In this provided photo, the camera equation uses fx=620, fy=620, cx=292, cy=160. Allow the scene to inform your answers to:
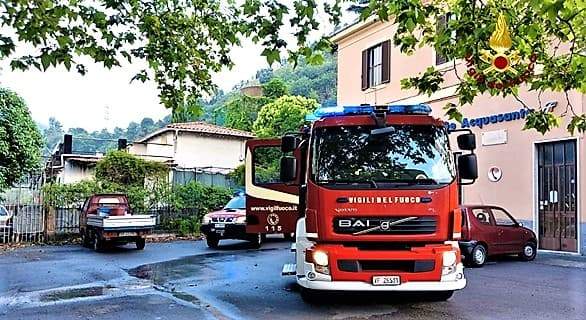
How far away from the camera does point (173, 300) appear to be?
9820 mm

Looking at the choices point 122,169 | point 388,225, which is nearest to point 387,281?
point 388,225

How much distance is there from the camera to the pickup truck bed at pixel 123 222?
18117 millimetres

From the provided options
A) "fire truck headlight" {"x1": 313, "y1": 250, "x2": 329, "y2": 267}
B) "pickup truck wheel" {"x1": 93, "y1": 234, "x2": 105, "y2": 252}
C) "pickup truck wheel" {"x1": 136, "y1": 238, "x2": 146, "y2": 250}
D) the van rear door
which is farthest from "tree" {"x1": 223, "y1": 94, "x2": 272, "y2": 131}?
"fire truck headlight" {"x1": 313, "y1": 250, "x2": 329, "y2": 267}

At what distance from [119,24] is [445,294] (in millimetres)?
6192

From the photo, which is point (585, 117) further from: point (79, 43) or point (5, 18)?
point (5, 18)

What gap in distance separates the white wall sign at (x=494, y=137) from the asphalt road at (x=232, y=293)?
156 inches

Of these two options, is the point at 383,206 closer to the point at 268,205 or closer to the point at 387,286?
the point at 387,286

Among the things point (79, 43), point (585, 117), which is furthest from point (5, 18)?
point (585, 117)

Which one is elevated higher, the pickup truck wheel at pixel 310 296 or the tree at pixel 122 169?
the tree at pixel 122 169

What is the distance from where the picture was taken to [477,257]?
45.4 feet

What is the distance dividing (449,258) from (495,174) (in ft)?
34.9

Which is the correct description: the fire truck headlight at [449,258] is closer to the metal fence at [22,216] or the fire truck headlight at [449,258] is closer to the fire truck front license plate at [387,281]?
the fire truck front license plate at [387,281]

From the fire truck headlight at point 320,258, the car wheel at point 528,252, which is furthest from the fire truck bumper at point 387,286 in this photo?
the car wheel at point 528,252

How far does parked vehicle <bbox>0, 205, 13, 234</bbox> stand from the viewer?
20547 millimetres
